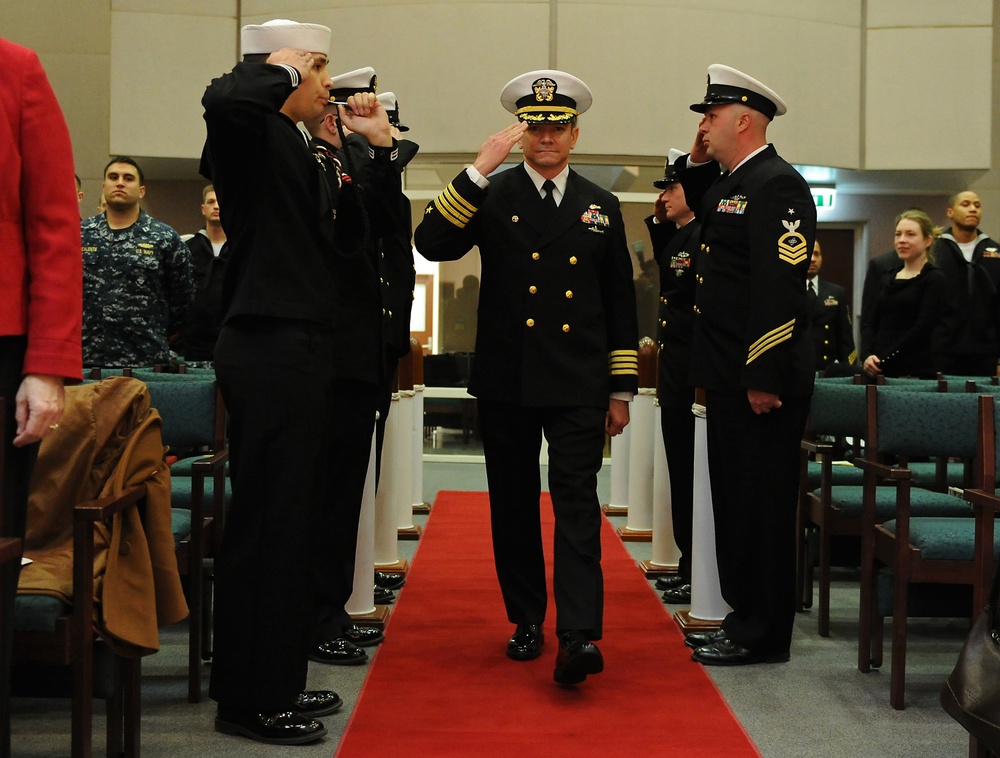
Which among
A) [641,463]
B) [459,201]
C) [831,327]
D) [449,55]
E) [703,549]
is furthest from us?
[449,55]

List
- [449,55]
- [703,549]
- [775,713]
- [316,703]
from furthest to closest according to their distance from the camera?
[449,55] < [703,549] < [775,713] < [316,703]

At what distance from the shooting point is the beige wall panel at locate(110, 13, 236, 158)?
9406 mm

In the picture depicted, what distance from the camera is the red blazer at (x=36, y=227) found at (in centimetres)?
197

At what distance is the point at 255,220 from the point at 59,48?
8.91 metres

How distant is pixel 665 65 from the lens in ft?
29.9

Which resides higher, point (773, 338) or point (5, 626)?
point (773, 338)

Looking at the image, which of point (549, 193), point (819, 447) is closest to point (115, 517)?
point (549, 193)

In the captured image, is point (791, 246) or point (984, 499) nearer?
point (984, 499)

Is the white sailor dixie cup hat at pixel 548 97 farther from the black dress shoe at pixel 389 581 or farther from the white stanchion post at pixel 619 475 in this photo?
the white stanchion post at pixel 619 475

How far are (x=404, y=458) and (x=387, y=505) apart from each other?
1131 mm

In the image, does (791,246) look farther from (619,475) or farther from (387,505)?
(619,475)

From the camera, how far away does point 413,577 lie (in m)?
4.93

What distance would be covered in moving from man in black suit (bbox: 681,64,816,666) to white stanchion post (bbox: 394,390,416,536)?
182 centimetres

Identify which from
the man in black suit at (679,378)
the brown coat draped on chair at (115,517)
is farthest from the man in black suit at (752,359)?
the brown coat draped on chair at (115,517)
